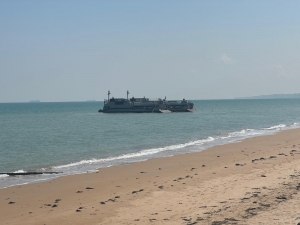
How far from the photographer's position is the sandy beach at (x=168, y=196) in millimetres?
10219

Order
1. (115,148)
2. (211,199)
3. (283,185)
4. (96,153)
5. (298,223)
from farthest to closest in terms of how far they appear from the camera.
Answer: (115,148) < (96,153) < (283,185) < (211,199) < (298,223)

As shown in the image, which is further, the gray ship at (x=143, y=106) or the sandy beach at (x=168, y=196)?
the gray ship at (x=143, y=106)

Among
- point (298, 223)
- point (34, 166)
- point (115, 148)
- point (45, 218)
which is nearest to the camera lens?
point (298, 223)

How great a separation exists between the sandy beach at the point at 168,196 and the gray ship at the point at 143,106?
7686 cm

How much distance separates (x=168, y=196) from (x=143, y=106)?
279ft

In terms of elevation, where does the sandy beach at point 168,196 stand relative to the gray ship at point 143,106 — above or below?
below

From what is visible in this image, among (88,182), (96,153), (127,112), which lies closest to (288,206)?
(88,182)

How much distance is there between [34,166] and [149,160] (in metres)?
6.21

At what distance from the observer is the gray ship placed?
97188 millimetres

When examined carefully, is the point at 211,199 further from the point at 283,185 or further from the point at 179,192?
the point at 283,185

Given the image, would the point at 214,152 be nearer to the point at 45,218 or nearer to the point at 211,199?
the point at 211,199

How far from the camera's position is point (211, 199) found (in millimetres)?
11992

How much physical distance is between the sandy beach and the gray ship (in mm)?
76863

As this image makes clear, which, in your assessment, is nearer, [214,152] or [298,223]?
[298,223]
